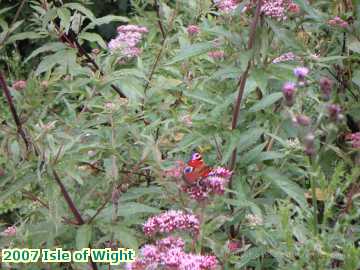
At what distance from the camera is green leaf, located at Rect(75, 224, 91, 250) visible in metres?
1.80

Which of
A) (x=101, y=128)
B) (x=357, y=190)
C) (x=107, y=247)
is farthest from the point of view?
(x=101, y=128)

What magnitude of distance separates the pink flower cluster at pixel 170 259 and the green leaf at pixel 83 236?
165 mm

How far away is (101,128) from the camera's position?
2264mm

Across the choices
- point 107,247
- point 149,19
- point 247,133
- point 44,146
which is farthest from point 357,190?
point 149,19

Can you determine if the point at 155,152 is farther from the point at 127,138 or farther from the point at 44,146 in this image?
the point at 127,138

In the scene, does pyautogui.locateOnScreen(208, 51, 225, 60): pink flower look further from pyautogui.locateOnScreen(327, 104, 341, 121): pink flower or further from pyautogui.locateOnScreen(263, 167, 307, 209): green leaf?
pyautogui.locateOnScreen(327, 104, 341, 121): pink flower

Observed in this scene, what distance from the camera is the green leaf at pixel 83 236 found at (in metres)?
1.80

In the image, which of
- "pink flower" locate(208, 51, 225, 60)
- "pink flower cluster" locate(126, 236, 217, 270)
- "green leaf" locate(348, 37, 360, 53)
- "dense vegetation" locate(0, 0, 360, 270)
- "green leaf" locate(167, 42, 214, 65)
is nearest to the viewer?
"pink flower cluster" locate(126, 236, 217, 270)

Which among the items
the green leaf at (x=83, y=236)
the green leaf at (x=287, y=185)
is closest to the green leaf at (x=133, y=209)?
the green leaf at (x=83, y=236)

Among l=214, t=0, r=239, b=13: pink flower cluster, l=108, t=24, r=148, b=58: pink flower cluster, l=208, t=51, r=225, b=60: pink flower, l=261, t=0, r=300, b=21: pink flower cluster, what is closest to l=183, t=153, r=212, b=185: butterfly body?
l=261, t=0, r=300, b=21: pink flower cluster

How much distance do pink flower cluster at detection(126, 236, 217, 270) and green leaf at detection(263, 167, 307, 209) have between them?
414 millimetres

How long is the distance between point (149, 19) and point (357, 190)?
69.4 inches

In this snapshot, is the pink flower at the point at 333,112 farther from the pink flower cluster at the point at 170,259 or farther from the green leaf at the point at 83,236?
the green leaf at the point at 83,236

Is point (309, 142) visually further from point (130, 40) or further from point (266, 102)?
point (130, 40)
